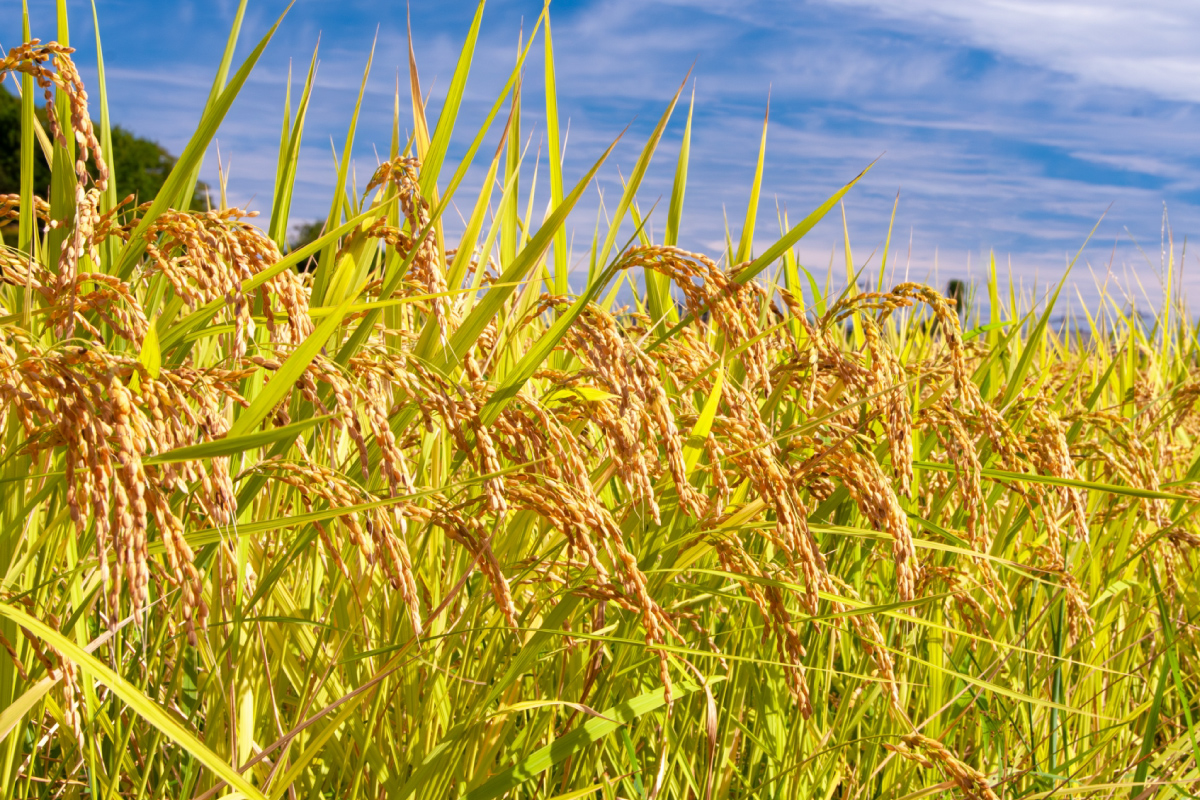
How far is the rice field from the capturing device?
103cm

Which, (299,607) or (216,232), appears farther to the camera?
(299,607)

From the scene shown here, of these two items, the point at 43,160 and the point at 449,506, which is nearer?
the point at 449,506

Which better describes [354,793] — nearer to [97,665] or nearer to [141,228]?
[97,665]

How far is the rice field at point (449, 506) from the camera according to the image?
3.36ft

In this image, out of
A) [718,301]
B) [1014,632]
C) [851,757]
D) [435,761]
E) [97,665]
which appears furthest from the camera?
[1014,632]

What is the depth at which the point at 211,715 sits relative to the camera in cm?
146

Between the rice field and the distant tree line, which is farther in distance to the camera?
the distant tree line

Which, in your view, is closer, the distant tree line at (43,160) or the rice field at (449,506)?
the rice field at (449,506)

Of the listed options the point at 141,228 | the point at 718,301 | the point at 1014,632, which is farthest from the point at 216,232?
the point at 1014,632

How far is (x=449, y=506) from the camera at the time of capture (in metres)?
1.14

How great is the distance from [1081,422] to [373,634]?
184 cm

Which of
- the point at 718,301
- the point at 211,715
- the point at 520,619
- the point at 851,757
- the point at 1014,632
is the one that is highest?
the point at 718,301

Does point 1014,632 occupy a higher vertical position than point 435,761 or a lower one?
lower

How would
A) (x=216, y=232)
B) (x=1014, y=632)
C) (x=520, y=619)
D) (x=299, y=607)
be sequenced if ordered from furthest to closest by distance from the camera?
(x=1014, y=632), (x=299, y=607), (x=520, y=619), (x=216, y=232)
